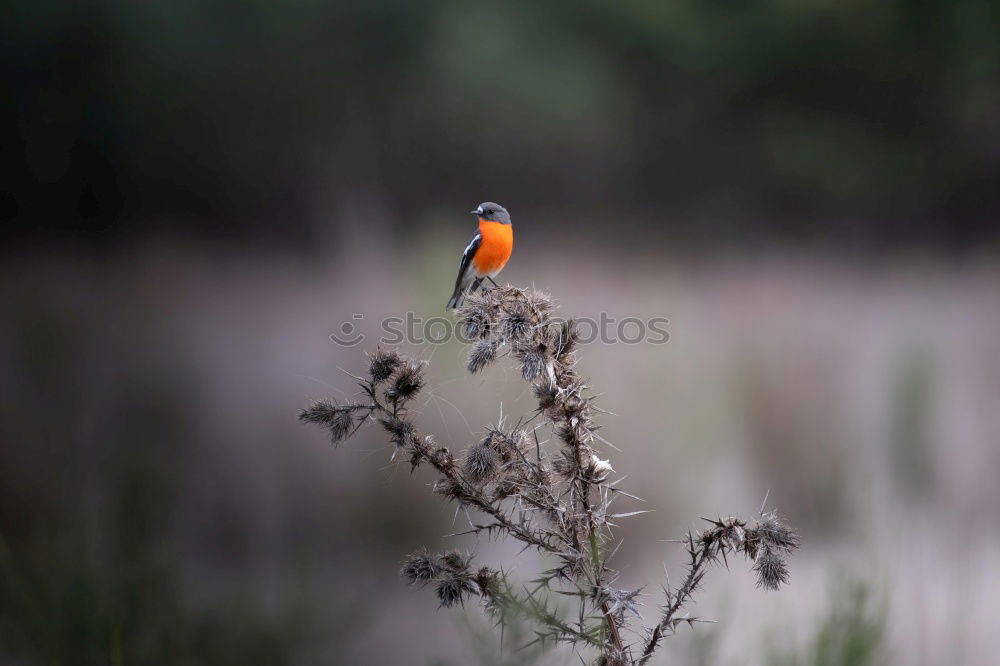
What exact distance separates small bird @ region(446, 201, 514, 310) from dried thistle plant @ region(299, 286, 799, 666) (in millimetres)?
2452

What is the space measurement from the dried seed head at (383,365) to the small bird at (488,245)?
2.44 metres

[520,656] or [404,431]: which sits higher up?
→ [404,431]

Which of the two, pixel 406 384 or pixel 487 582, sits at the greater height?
pixel 406 384

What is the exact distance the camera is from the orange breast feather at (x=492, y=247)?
3936 millimetres

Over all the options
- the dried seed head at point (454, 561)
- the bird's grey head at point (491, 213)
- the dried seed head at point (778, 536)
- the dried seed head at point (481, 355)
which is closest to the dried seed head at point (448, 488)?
the dried seed head at point (454, 561)

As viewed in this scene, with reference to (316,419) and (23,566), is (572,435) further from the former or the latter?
(23,566)

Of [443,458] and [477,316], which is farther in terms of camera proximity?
[477,316]

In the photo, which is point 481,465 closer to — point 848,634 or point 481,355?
point 481,355

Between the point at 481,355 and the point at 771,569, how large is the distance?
2.12 ft

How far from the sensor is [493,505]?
1.43 metres

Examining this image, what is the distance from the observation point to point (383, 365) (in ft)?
4.76

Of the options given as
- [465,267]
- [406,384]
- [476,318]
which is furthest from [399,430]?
[465,267]

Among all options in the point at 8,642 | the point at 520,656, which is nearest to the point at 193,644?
the point at 8,642

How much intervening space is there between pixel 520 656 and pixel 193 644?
2.36 m
